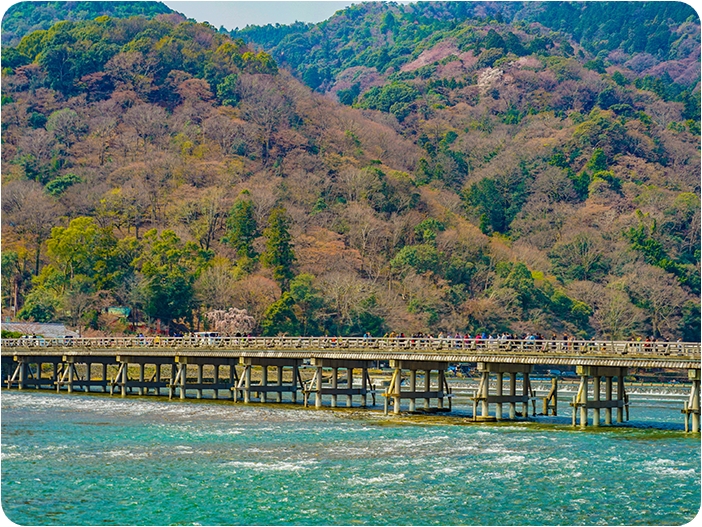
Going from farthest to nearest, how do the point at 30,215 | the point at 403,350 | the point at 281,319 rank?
the point at 30,215 < the point at 281,319 < the point at 403,350

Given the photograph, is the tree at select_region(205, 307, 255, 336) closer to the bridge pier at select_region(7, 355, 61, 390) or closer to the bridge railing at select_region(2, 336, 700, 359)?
the bridge pier at select_region(7, 355, 61, 390)

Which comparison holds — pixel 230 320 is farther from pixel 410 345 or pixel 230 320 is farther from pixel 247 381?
pixel 410 345

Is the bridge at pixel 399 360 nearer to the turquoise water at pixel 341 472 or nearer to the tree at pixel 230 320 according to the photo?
the turquoise water at pixel 341 472

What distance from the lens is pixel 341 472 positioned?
2908 centimetres

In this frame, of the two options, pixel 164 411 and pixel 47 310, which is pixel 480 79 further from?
pixel 164 411

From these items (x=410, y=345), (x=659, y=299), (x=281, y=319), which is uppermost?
(x=659, y=299)

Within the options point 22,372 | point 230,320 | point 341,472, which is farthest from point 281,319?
point 341,472

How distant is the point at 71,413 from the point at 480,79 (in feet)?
525

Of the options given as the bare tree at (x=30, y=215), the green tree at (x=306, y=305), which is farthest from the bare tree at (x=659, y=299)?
the bare tree at (x=30, y=215)

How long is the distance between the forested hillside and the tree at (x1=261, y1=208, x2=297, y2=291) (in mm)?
217

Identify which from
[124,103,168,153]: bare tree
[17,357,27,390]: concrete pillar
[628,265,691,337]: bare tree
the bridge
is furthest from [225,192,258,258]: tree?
[628,265,691,337]: bare tree

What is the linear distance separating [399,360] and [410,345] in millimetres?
1116

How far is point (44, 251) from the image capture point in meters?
101

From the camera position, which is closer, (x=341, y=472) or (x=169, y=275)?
(x=341, y=472)
